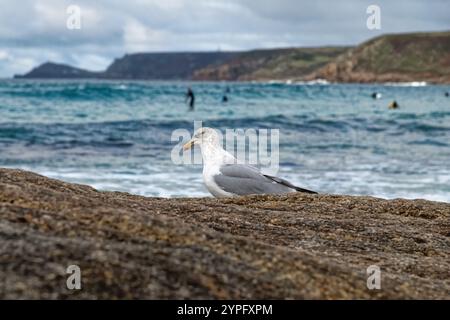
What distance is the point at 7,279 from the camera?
8.59ft

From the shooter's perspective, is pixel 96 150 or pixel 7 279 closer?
pixel 7 279

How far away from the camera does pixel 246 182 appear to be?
7918mm

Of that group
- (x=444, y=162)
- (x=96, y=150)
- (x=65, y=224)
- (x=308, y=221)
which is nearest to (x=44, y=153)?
(x=96, y=150)

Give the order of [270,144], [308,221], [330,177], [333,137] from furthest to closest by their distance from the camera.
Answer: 1. [333,137]
2. [270,144]
3. [330,177]
4. [308,221]

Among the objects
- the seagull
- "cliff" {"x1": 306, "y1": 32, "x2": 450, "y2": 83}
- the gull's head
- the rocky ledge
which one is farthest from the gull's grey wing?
"cliff" {"x1": 306, "y1": 32, "x2": 450, "y2": 83}

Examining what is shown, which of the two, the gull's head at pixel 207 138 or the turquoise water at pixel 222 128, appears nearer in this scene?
the gull's head at pixel 207 138

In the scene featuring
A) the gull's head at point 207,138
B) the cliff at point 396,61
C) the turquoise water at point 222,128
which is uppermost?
the cliff at point 396,61

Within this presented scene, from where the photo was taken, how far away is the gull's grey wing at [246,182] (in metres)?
Result: 7.82

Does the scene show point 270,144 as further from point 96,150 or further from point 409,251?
point 409,251

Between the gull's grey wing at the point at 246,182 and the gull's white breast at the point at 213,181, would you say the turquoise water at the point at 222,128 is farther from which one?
the gull's grey wing at the point at 246,182

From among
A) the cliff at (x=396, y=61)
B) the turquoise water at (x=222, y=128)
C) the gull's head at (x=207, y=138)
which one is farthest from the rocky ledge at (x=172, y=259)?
the cliff at (x=396, y=61)

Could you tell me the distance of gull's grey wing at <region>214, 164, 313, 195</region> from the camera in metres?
7.82

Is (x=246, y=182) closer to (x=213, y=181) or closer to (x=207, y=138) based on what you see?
(x=213, y=181)
